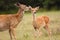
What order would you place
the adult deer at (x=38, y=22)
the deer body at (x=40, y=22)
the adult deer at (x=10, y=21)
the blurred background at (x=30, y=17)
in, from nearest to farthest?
1. the adult deer at (x=10, y=21)
2. the adult deer at (x=38, y=22)
3. the deer body at (x=40, y=22)
4. the blurred background at (x=30, y=17)

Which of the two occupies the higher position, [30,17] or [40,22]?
[40,22]

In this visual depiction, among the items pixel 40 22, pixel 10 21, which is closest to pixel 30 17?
pixel 40 22

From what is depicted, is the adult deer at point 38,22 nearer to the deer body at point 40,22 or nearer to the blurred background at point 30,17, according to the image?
the deer body at point 40,22

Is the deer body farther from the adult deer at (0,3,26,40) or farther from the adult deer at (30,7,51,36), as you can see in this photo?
the adult deer at (0,3,26,40)

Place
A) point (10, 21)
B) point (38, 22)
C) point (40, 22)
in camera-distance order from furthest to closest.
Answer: point (40, 22) < point (38, 22) < point (10, 21)

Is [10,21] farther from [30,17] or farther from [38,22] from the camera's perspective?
[30,17]

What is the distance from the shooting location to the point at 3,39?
13.6 m

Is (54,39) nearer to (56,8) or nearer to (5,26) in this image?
→ (5,26)

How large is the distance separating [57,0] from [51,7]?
5.46 feet

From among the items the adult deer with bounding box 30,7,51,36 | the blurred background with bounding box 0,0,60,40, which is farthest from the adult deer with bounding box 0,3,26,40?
the blurred background with bounding box 0,0,60,40

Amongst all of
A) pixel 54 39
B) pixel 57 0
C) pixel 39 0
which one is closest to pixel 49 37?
pixel 54 39

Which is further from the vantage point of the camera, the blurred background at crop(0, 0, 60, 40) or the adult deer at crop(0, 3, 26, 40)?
the blurred background at crop(0, 0, 60, 40)

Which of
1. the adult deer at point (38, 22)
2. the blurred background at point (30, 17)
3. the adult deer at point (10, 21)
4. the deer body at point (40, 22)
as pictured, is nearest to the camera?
the adult deer at point (10, 21)

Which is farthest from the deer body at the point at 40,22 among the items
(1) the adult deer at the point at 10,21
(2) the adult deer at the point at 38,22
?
(1) the adult deer at the point at 10,21
